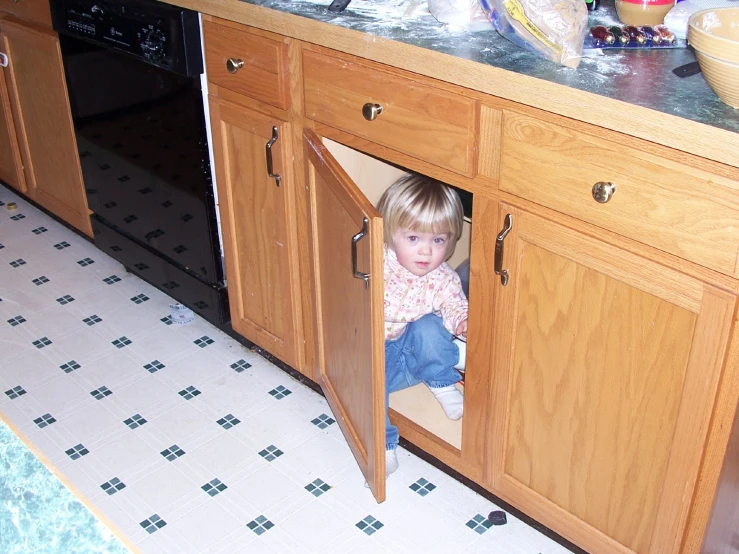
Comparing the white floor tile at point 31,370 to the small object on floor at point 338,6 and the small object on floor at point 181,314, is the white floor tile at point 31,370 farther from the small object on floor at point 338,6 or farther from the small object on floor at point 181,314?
the small object on floor at point 338,6

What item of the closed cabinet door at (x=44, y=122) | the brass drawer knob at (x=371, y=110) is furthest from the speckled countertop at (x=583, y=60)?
the closed cabinet door at (x=44, y=122)

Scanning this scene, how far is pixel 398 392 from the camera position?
77.2 inches

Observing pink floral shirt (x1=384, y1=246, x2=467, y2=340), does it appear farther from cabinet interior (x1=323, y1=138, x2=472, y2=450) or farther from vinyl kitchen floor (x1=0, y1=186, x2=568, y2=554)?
vinyl kitchen floor (x1=0, y1=186, x2=568, y2=554)

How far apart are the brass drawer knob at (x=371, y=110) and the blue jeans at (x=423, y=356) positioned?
508mm

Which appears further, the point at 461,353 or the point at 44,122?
the point at 44,122

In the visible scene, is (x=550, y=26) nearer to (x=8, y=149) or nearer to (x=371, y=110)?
(x=371, y=110)

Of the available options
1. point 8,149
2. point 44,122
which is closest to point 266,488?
point 44,122

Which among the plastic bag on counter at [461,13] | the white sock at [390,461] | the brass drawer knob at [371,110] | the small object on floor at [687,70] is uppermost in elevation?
the plastic bag on counter at [461,13]

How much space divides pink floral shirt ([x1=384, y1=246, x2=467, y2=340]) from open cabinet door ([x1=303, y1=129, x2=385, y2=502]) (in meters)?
0.15

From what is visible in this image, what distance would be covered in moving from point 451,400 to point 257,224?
54 cm

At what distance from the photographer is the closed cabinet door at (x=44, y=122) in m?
2.26

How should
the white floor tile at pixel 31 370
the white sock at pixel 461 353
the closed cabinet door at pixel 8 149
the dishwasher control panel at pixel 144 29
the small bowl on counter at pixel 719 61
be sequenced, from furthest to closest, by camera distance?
the closed cabinet door at pixel 8 149, the white floor tile at pixel 31 370, the white sock at pixel 461 353, the dishwasher control panel at pixel 144 29, the small bowl on counter at pixel 719 61

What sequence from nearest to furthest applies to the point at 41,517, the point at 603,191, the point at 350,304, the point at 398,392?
the point at 41,517
the point at 603,191
the point at 350,304
the point at 398,392

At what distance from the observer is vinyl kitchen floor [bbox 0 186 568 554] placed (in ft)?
5.52
